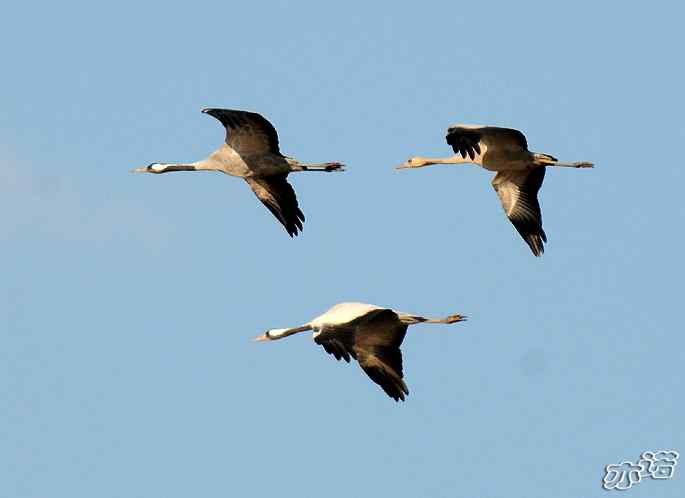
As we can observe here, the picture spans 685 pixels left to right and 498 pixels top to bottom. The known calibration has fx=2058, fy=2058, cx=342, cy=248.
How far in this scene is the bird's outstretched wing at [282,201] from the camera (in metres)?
32.8

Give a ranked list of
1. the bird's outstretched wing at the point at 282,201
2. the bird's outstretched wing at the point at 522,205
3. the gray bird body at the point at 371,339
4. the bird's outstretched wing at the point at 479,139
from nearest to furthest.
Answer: the gray bird body at the point at 371,339 → the bird's outstretched wing at the point at 479,139 → the bird's outstretched wing at the point at 282,201 → the bird's outstretched wing at the point at 522,205

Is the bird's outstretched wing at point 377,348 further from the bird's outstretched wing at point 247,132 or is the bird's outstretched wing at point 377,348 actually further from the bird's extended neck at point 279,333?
the bird's outstretched wing at point 247,132

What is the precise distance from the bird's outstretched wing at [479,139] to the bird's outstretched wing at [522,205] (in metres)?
1.25

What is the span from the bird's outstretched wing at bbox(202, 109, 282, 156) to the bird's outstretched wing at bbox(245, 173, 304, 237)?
738 millimetres

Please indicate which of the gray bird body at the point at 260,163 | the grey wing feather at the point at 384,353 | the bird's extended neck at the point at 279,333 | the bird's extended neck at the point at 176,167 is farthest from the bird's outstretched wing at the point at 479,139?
the bird's extended neck at the point at 176,167

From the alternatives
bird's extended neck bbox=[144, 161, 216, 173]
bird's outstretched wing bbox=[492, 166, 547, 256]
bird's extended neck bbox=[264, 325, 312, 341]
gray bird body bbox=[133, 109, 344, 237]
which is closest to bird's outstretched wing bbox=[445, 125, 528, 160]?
bird's outstretched wing bbox=[492, 166, 547, 256]

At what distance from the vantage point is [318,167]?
109 ft

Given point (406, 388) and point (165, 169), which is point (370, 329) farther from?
point (165, 169)

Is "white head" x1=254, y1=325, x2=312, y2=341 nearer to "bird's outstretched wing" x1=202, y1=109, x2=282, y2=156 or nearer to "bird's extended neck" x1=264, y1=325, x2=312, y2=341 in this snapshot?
"bird's extended neck" x1=264, y1=325, x2=312, y2=341

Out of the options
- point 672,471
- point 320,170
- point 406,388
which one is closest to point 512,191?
point 320,170

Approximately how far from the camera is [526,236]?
33.9 meters

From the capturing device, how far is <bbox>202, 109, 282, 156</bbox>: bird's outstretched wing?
31.3 m

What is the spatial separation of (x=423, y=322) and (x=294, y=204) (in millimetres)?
3861

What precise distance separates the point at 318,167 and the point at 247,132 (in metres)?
1.77
